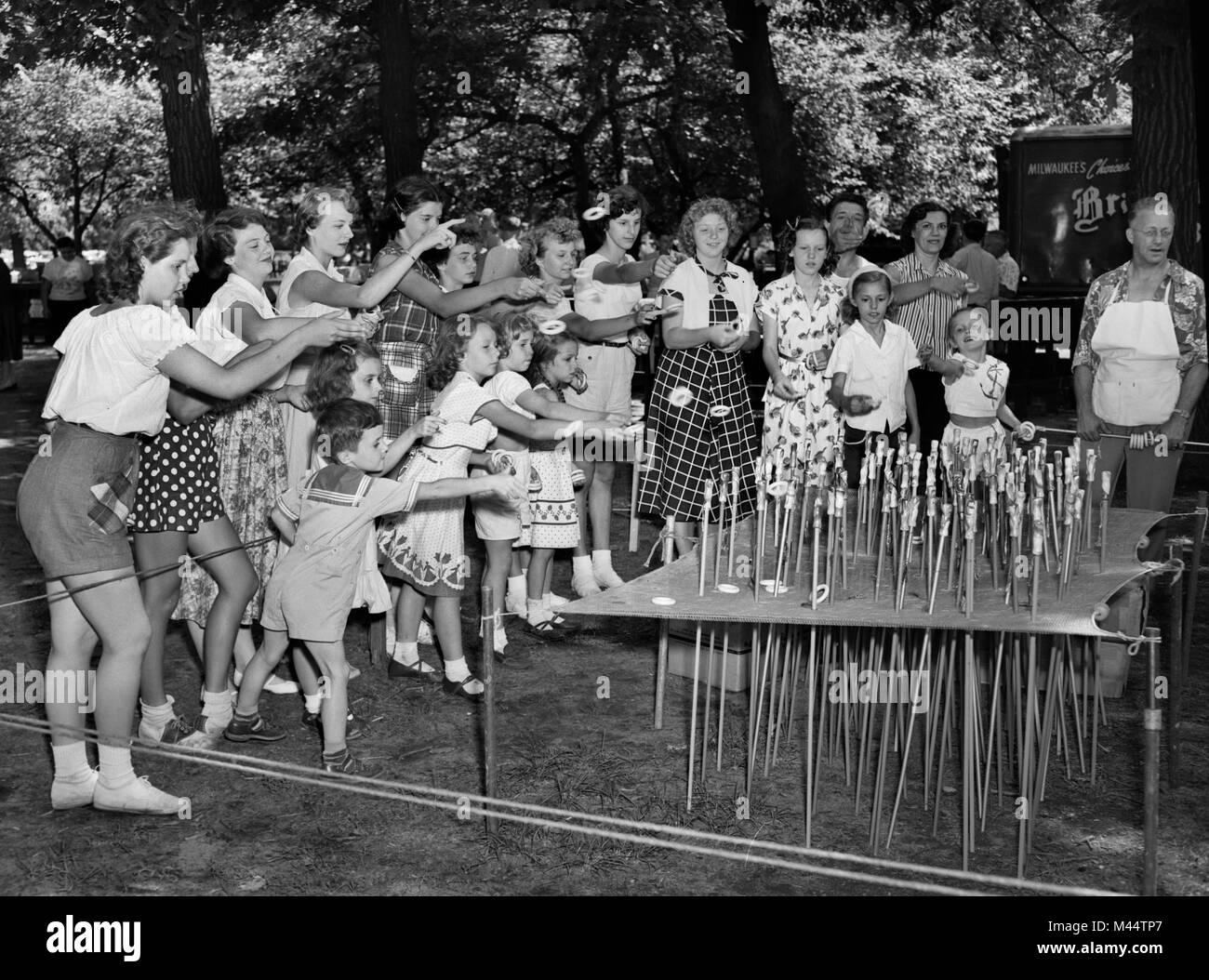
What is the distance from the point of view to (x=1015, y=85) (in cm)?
3053

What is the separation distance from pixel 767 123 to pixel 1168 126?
598 cm

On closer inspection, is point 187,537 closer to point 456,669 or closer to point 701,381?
point 456,669

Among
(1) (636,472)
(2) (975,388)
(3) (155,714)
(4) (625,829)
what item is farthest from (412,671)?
(2) (975,388)

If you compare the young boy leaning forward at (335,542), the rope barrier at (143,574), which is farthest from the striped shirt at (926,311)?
the rope barrier at (143,574)

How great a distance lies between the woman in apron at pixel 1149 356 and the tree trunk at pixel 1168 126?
16.7ft

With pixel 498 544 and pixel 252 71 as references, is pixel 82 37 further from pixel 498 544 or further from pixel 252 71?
pixel 252 71

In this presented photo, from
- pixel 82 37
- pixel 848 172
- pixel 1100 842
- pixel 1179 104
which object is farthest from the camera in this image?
pixel 848 172

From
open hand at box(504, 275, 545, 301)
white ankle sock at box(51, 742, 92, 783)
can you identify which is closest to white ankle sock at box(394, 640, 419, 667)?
open hand at box(504, 275, 545, 301)

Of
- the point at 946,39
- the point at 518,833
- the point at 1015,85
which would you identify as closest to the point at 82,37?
the point at 518,833

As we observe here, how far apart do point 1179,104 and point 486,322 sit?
7.48 meters

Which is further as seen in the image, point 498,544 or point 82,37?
point 82,37

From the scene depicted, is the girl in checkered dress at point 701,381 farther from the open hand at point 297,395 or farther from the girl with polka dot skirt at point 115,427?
the girl with polka dot skirt at point 115,427

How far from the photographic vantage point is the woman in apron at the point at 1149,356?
22.1 feet

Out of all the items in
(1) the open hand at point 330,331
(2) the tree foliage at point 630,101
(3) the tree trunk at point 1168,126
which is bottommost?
(1) the open hand at point 330,331
